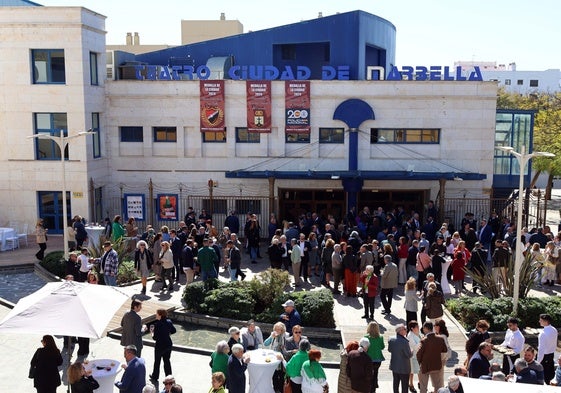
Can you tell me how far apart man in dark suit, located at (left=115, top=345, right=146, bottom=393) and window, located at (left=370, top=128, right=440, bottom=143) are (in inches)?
787

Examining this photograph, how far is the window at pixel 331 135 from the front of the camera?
29.1 metres

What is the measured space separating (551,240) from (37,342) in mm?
16519

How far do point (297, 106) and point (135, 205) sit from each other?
8.62 m

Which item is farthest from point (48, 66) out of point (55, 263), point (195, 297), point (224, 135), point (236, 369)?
point (236, 369)

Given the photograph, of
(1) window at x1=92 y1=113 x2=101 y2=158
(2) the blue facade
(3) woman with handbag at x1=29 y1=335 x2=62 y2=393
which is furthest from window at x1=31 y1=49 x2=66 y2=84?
(3) woman with handbag at x1=29 y1=335 x2=62 y2=393

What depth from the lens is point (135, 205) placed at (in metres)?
29.6

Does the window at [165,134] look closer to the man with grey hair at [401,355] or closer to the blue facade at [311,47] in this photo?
the blue facade at [311,47]

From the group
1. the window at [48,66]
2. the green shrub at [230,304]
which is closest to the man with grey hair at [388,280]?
the green shrub at [230,304]

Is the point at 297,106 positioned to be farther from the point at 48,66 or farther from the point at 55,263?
the point at 55,263

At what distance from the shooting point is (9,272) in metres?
22.6

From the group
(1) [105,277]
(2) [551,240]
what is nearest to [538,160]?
(2) [551,240]

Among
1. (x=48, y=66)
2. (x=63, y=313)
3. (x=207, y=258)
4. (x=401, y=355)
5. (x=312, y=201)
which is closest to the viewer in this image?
(x=63, y=313)

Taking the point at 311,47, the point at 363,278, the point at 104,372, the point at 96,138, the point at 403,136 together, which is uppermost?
the point at 311,47

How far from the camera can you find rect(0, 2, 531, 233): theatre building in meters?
27.3
